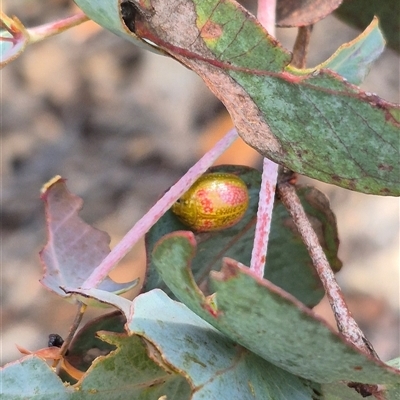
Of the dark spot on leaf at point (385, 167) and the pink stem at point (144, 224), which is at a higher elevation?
the dark spot on leaf at point (385, 167)

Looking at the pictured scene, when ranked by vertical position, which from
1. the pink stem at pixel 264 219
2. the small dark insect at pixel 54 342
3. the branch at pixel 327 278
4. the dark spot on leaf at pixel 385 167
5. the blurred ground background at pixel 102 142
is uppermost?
the dark spot on leaf at pixel 385 167

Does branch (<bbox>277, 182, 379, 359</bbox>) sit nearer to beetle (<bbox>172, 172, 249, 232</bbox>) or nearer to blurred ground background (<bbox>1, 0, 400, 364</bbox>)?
beetle (<bbox>172, 172, 249, 232</bbox>)

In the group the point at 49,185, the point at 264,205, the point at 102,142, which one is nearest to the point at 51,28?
the point at 49,185

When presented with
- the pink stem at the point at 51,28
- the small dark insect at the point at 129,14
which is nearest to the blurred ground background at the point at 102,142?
the pink stem at the point at 51,28

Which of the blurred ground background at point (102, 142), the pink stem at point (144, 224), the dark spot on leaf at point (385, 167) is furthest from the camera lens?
the blurred ground background at point (102, 142)

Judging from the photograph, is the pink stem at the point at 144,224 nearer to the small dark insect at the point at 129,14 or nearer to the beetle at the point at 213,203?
the beetle at the point at 213,203

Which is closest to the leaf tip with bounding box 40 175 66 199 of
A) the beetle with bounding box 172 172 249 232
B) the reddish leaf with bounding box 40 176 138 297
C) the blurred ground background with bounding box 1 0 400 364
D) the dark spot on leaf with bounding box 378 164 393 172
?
the reddish leaf with bounding box 40 176 138 297
